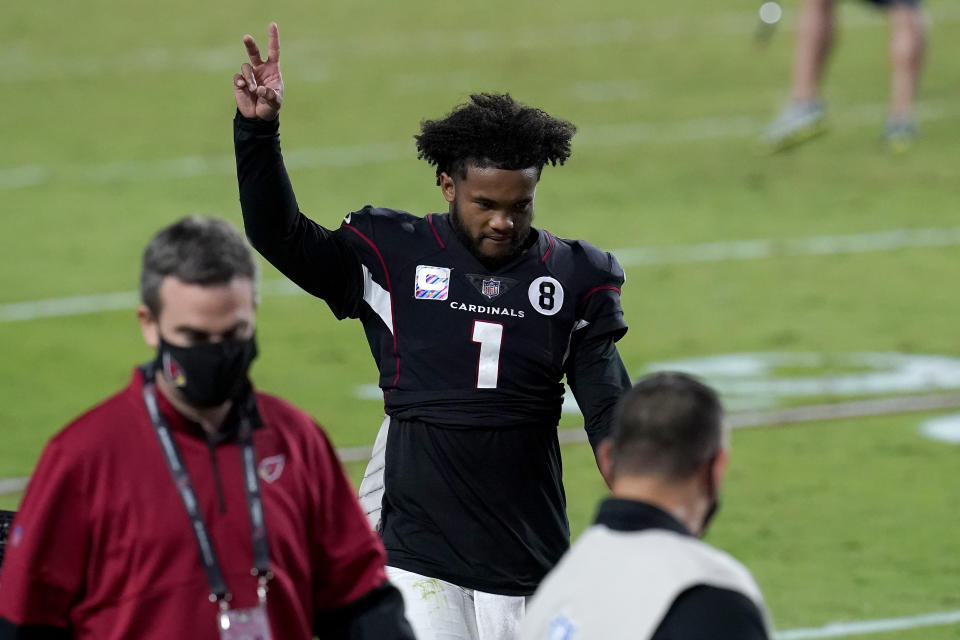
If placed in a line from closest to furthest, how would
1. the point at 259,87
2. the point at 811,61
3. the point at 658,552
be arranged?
the point at 658,552 → the point at 259,87 → the point at 811,61

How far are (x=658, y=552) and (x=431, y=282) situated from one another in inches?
83.0

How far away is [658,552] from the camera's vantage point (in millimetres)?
3395

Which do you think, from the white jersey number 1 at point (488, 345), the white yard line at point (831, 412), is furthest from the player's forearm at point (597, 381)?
the white yard line at point (831, 412)

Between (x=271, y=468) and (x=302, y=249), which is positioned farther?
(x=302, y=249)

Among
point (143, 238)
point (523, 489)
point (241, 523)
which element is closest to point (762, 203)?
point (143, 238)

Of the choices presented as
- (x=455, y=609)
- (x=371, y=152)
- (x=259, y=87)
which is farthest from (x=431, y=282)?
(x=371, y=152)

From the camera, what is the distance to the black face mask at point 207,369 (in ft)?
11.9

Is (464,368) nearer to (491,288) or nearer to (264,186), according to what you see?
(491,288)

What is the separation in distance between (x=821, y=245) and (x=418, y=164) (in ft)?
13.7

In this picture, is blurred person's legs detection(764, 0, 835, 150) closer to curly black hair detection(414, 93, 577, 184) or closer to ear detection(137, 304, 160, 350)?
curly black hair detection(414, 93, 577, 184)

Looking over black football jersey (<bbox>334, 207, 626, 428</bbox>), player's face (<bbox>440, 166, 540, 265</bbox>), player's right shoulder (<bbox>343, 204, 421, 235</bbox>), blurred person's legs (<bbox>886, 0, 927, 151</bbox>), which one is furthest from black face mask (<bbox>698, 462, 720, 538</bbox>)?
blurred person's legs (<bbox>886, 0, 927, 151</bbox>)

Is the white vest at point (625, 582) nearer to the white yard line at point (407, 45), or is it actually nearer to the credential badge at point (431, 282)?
the credential badge at point (431, 282)

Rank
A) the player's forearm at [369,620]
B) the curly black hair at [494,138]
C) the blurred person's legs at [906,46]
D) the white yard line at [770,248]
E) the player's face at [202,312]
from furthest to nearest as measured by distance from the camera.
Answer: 1. the blurred person's legs at [906,46]
2. the white yard line at [770,248]
3. the curly black hair at [494,138]
4. the player's forearm at [369,620]
5. the player's face at [202,312]

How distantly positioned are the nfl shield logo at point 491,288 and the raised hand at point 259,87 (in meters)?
0.75
